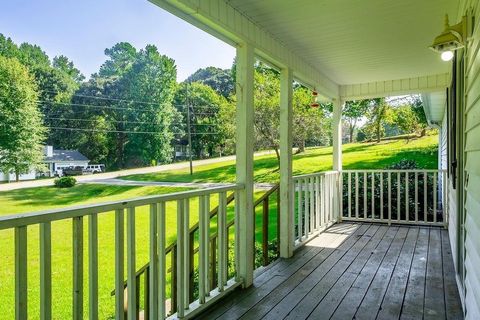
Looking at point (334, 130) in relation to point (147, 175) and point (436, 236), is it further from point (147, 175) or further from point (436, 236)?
point (147, 175)

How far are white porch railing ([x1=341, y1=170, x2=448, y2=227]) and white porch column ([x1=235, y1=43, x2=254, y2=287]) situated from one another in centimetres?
336

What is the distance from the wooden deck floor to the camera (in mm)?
2598

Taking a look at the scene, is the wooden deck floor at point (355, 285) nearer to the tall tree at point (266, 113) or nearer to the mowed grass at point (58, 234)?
the mowed grass at point (58, 234)

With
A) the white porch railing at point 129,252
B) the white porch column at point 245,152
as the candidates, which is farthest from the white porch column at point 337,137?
the white porch railing at point 129,252

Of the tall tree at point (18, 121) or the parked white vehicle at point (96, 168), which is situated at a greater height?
the tall tree at point (18, 121)

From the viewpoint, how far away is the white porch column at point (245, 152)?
308 cm

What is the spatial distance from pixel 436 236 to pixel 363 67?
2.62 meters

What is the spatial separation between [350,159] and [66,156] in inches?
557

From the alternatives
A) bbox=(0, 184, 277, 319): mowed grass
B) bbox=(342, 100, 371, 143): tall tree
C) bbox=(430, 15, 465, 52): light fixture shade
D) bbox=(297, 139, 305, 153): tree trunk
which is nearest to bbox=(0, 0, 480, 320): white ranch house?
bbox=(430, 15, 465, 52): light fixture shade

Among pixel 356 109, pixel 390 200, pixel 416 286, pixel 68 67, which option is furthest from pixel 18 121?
pixel 356 109

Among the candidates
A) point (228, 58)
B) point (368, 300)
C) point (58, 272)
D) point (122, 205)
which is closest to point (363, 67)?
point (228, 58)

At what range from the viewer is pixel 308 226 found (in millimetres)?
4848

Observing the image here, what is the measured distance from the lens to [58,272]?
6.59ft

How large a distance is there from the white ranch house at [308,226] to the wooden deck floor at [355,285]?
0.05 feet
